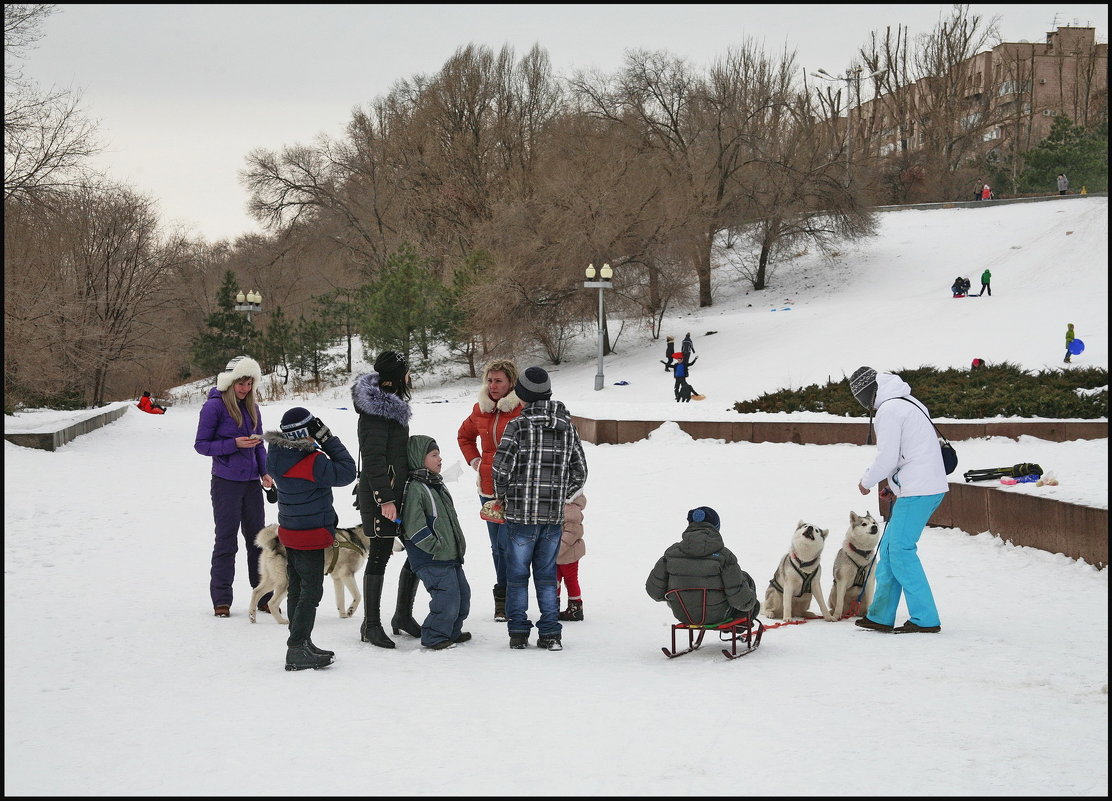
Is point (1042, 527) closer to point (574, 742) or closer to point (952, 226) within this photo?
point (574, 742)

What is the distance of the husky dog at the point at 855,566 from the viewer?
22.3 feet

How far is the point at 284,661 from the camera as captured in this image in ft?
19.2

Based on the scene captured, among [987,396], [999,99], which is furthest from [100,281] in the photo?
[999,99]

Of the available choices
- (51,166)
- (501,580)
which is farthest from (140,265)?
(501,580)

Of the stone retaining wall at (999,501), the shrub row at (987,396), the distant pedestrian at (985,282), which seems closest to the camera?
the stone retaining wall at (999,501)

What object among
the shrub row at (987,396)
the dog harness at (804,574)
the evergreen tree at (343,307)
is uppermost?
the evergreen tree at (343,307)

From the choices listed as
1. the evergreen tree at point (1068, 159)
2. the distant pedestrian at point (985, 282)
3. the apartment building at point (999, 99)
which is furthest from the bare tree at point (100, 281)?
the evergreen tree at point (1068, 159)

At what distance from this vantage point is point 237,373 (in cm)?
692

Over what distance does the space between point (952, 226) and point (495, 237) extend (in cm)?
2495

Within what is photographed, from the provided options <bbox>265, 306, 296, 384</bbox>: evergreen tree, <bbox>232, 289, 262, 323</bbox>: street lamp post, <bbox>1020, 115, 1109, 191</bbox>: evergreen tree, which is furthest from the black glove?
<bbox>1020, 115, 1109, 191</bbox>: evergreen tree

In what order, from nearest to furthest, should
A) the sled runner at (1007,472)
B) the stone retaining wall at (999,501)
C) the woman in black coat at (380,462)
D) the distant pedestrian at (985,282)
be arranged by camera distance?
1. the woman in black coat at (380,462)
2. the stone retaining wall at (999,501)
3. the sled runner at (1007,472)
4. the distant pedestrian at (985,282)

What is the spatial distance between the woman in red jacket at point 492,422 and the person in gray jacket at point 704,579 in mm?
1287

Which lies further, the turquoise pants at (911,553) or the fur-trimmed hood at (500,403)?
the fur-trimmed hood at (500,403)

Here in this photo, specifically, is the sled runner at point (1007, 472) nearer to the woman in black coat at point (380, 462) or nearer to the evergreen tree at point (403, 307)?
the woman in black coat at point (380, 462)
